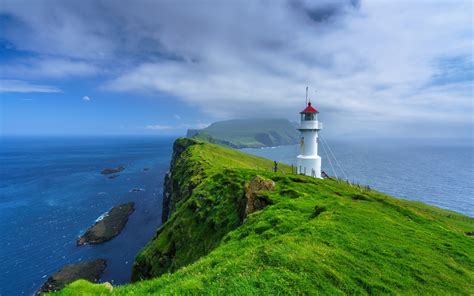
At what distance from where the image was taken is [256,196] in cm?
2422

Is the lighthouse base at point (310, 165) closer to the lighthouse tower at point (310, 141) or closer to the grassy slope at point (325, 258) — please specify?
the lighthouse tower at point (310, 141)

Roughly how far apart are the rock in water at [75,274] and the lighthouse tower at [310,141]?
48.5 m

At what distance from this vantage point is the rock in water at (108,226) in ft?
221

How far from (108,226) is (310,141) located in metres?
65.9

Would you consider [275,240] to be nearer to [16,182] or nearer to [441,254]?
[441,254]

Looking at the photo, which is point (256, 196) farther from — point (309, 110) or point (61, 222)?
point (61, 222)

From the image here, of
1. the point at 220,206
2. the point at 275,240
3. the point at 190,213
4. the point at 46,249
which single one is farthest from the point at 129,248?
the point at 275,240

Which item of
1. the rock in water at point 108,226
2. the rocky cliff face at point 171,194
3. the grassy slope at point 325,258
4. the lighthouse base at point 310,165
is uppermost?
the lighthouse base at point 310,165

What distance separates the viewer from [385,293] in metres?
10.5

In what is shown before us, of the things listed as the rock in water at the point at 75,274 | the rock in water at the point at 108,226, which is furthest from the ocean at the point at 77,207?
the rock in water at the point at 108,226

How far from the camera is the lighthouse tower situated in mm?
43000

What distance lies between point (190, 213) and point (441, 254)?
1043 inches

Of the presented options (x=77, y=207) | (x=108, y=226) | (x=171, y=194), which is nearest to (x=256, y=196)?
(x=171, y=194)

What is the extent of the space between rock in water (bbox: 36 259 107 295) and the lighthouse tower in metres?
48.5
